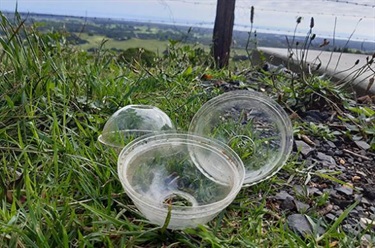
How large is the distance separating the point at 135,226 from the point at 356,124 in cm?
127

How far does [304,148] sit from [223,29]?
8.39 ft

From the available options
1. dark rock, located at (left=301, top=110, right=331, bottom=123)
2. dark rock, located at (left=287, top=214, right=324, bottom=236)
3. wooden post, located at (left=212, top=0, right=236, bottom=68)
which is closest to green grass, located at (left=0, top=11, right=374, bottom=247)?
dark rock, located at (left=287, top=214, right=324, bottom=236)

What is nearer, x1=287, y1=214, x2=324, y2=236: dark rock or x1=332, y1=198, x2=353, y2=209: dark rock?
x1=287, y1=214, x2=324, y2=236: dark rock

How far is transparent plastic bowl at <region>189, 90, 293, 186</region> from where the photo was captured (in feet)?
4.46

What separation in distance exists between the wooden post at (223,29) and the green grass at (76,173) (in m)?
1.85

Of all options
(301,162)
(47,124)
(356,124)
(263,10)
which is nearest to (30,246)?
(47,124)

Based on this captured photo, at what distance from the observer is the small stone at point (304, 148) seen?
1.57 m

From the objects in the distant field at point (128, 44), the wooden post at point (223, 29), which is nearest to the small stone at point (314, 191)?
the distant field at point (128, 44)

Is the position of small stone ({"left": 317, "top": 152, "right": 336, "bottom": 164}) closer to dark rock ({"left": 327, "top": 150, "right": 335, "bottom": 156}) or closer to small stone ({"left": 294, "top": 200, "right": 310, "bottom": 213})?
dark rock ({"left": 327, "top": 150, "right": 335, "bottom": 156})

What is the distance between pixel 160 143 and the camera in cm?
125

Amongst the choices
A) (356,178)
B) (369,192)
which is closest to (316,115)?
(356,178)

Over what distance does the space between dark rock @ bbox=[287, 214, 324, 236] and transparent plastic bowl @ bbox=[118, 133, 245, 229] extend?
0.20m

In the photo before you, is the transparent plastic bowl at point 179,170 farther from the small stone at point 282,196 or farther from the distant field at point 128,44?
the distant field at point 128,44

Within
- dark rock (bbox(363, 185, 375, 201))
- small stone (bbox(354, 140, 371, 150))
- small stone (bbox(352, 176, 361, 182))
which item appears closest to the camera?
dark rock (bbox(363, 185, 375, 201))
